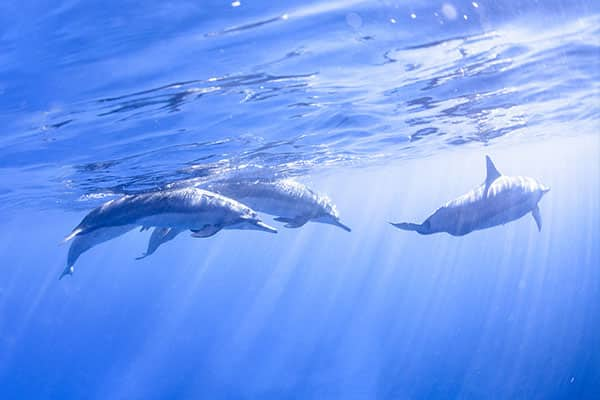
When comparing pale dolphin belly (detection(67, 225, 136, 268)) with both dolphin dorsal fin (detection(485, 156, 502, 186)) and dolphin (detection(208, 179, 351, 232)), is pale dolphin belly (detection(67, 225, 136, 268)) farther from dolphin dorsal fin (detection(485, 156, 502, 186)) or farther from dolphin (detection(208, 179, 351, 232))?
dolphin dorsal fin (detection(485, 156, 502, 186))

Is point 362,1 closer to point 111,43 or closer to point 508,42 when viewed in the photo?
point 111,43

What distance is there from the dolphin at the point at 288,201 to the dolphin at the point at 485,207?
3.03 meters

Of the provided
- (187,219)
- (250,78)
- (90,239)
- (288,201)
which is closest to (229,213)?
(187,219)

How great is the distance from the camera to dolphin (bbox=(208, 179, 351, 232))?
11.3 meters

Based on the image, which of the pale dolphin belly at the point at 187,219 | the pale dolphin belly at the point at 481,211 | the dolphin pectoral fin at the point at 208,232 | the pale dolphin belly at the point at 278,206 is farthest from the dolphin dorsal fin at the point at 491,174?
the dolphin pectoral fin at the point at 208,232

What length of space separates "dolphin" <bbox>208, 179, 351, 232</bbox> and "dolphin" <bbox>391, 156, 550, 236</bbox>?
3029mm

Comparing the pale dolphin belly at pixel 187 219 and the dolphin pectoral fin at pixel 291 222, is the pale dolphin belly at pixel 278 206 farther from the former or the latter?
the pale dolphin belly at pixel 187 219

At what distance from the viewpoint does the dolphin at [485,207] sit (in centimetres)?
817

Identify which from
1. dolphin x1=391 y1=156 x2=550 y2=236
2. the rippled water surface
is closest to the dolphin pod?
dolphin x1=391 y1=156 x2=550 y2=236

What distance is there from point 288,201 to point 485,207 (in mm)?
4650

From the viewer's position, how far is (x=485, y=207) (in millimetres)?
8625

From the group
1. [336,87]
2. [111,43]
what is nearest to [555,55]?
[336,87]

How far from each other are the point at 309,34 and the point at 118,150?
31.4ft

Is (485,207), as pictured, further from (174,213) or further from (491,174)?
(174,213)
